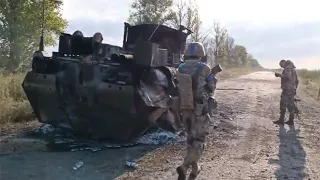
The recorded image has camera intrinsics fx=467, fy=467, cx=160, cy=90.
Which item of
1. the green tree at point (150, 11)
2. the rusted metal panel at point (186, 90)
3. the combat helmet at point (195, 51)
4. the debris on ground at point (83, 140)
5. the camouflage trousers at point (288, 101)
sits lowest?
the debris on ground at point (83, 140)

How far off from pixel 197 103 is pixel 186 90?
0.73 ft

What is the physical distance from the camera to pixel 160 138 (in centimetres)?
872

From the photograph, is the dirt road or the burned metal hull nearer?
the dirt road

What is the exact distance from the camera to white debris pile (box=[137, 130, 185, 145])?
330 inches

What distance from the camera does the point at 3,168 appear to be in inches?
247

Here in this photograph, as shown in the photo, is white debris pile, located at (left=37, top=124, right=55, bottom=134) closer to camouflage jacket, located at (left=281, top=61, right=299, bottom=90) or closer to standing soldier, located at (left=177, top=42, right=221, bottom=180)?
standing soldier, located at (left=177, top=42, right=221, bottom=180)

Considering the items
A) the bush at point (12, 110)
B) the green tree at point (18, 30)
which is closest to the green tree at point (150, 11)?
the green tree at point (18, 30)

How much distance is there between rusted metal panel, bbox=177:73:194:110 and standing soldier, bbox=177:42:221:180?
8 cm

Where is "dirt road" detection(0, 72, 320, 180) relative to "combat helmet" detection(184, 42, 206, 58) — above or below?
below

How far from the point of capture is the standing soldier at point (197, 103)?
574 centimetres

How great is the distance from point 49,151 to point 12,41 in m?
19.1

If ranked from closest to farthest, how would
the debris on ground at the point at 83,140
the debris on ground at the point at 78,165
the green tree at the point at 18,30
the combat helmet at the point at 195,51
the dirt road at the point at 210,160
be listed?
1. the combat helmet at the point at 195,51
2. the dirt road at the point at 210,160
3. the debris on ground at the point at 78,165
4. the debris on ground at the point at 83,140
5. the green tree at the point at 18,30

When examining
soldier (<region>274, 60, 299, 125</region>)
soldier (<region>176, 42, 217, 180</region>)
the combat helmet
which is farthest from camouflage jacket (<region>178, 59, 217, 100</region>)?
soldier (<region>274, 60, 299, 125</region>)

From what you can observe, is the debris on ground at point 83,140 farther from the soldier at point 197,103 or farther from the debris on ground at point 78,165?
the soldier at point 197,103
